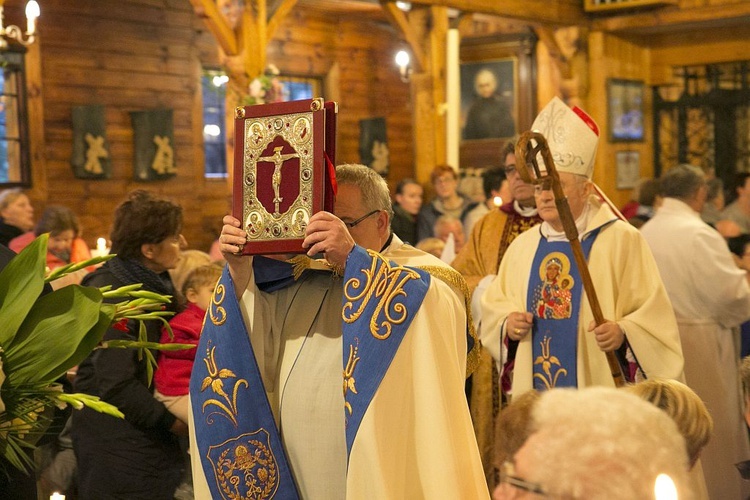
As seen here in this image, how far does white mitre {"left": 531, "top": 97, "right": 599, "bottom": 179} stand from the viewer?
4133 mm

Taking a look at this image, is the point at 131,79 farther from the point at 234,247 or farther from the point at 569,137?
the point at 234,247

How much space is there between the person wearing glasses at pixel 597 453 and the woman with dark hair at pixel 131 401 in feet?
7.19

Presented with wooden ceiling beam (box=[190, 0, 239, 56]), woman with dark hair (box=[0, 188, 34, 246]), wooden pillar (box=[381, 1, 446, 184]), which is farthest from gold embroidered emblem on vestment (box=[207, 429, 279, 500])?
wooden pillar (box=[381, 1, 446, 184])

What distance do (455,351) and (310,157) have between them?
597mm

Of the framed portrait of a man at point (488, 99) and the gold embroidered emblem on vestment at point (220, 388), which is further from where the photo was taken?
the framed portrait of a man at point (488, 99)

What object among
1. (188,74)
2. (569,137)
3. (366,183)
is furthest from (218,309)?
(188,74)

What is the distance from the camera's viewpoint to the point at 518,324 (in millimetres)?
4164

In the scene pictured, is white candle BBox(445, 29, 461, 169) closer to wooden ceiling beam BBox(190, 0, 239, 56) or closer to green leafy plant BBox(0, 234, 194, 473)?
wooden ceiling beam BBox(190, 0, 239, 56)

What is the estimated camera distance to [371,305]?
247 cm

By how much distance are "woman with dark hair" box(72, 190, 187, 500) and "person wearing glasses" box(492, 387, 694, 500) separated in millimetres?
2191

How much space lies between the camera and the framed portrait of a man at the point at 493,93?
44.6 feet

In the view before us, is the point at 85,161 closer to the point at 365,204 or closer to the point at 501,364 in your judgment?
the point at 501,364

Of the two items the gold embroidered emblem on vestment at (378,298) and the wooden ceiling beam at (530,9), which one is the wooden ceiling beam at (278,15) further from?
the gold embroidered emblem on vestment at (378,298)

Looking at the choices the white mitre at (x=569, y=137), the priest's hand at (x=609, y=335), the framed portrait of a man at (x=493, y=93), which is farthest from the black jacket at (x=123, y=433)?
Result: the framed portrait of a man at (x=493, y=93)
